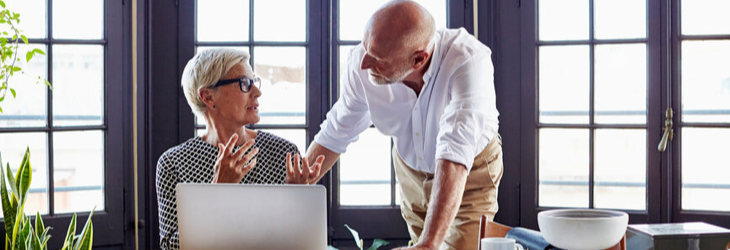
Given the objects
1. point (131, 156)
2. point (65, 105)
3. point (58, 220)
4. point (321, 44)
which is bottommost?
point (58, 220)

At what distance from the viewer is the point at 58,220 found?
3201 millimetres

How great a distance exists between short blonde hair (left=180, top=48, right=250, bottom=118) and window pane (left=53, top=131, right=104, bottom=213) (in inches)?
39.5

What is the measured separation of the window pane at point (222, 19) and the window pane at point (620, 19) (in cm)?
159

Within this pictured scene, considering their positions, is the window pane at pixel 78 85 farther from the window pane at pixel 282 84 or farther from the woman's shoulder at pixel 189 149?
the woman's shoulder at pixel 189 149

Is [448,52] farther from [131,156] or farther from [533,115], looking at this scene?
[131,156]

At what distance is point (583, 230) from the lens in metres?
1.26

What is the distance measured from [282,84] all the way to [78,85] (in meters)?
0.87

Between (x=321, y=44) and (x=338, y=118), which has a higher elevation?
(x=321, y=44)

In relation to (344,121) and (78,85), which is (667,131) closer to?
(344,121)


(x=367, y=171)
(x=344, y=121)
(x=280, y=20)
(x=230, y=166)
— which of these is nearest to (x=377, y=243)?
(x=367, y=171)

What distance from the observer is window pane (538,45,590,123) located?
11.4 ft

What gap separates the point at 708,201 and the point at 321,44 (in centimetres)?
187

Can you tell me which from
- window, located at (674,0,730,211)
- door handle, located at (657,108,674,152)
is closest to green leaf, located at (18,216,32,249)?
door handle, located at (657,108,674,152)

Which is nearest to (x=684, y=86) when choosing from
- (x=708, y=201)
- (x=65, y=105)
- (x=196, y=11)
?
(x=708, y=201)
